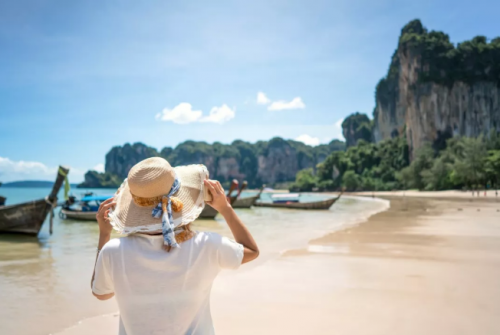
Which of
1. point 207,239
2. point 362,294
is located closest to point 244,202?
point 362,294

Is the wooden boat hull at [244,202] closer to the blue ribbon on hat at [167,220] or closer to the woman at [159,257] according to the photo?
the woman at [159,257]

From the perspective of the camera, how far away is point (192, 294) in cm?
154

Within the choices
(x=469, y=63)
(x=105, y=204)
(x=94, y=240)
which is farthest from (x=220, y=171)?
(x=105, y=204)

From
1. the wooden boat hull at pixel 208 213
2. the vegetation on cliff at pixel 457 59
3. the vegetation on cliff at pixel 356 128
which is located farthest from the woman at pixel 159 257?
the vegetation on cliff at pixel 356 128

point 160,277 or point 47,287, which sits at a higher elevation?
point 160,277

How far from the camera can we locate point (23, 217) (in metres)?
13.6

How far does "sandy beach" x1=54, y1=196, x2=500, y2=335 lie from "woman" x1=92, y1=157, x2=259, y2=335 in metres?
2.64

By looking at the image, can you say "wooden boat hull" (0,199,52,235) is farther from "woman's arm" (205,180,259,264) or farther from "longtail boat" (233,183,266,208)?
"longtail boat" (233,183,266,208)

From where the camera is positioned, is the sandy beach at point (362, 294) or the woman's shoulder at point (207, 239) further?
the sandy beach at point (362, 294)

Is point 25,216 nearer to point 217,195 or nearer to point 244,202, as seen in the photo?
point 217,195

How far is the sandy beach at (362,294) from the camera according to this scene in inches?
159

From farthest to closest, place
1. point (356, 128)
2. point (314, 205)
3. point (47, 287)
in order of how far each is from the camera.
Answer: point (356, 128)
point (314, 205)
point (47, 287)

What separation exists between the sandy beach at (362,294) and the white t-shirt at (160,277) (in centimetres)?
262

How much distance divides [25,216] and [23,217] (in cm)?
8
